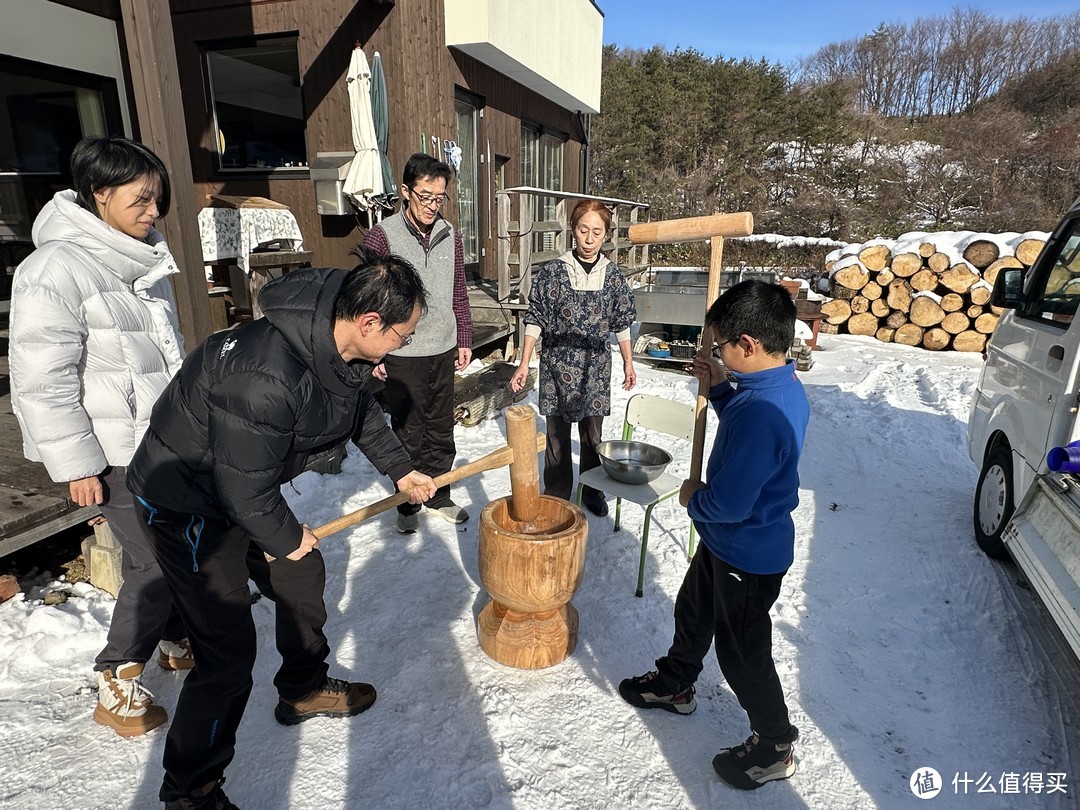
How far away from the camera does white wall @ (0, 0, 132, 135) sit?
554 centimetres

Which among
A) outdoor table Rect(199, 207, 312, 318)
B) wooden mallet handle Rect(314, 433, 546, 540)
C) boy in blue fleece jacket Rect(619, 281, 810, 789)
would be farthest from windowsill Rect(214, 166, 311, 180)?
boy in blue fleece jacket Rect(619, 281, 810, 789)

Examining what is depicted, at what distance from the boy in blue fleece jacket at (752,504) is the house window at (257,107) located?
731 centimetres

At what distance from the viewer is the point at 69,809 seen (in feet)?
6.46

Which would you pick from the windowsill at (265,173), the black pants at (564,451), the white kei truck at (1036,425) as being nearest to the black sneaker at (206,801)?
the black pants at (564,451)

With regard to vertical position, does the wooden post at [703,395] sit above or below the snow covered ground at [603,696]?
above

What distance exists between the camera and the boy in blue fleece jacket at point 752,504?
1.88 m

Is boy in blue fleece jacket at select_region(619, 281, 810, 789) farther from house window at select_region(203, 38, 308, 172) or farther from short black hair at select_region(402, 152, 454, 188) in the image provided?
house window at select_region(203, 38, 308, 172)

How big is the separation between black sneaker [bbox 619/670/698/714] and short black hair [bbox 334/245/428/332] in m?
1.71

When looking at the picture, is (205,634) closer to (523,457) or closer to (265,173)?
(523,457)

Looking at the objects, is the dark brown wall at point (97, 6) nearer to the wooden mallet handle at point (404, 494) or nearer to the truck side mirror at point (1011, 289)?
the wooden mallet handle at point (404, 494)

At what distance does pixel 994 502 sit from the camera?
3.62 metres

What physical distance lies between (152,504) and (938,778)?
A: 2.75 meters

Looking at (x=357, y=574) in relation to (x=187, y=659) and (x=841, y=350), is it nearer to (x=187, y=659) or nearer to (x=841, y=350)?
(x=187, y=659)

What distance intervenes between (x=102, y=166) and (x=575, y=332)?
227 centimetres
